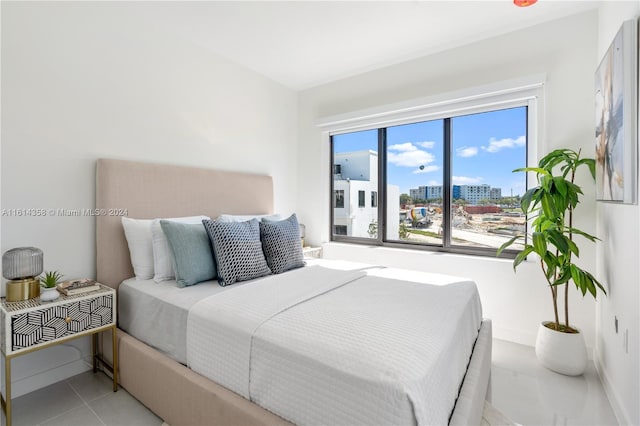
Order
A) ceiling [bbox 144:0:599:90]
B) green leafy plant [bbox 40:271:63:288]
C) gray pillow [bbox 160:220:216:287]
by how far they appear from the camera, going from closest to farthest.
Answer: green leafy plant [bbox 40:271:63:288], gray pillow [bbox 160:220:216:287], ceiling [bbox 144:0:599:90]

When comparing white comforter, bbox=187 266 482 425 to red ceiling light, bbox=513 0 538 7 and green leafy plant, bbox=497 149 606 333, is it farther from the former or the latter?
red ceiling light, bbox=513 0 538 7

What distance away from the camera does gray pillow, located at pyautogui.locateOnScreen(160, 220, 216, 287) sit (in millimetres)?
1932

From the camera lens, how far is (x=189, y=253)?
197 centimetres

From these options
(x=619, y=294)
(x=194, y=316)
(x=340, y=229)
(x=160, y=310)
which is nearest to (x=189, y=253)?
(x=160, y=310)

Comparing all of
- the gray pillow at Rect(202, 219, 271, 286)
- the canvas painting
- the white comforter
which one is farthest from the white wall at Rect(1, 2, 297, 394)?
the canvas painting

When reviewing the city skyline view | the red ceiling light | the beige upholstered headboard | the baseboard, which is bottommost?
the baseboard

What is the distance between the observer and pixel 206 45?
2.79m

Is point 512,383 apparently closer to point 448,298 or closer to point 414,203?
point 448,298

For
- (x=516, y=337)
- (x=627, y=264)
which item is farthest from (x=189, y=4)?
(x=516, y=337)

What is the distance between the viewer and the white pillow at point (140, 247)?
83.0 inches

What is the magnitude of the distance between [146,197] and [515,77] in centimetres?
313

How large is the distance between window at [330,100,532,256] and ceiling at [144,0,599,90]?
26.2 inches

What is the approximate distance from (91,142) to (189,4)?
1218mm

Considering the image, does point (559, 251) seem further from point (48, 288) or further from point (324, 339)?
point (48, 288)
